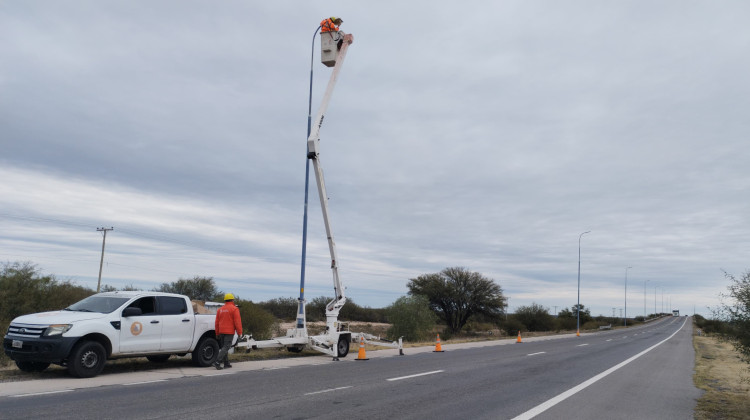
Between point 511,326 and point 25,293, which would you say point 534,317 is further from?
point 25,293

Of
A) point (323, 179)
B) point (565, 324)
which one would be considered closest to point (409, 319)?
point (323, 179)

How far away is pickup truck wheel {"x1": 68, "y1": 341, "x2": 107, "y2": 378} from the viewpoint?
37.0ft

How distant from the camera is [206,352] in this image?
14711 millimetres

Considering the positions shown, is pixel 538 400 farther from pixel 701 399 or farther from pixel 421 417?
pixel 701 399

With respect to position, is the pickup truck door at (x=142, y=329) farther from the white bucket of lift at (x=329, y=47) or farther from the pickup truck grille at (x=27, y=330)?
the white bucket of lift at (x=329, y=47)

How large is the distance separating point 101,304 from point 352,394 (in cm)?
645

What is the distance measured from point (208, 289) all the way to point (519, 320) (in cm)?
4458

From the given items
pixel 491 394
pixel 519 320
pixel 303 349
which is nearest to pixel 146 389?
pixel 491 394

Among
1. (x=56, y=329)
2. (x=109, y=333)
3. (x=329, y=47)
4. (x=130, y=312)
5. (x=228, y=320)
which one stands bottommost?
(x=109, y=333)

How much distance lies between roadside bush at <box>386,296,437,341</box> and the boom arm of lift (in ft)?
86.4

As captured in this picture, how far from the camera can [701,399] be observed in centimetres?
1241

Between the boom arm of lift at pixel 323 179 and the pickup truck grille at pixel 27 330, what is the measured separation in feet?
31.7

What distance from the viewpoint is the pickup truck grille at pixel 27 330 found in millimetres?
11211

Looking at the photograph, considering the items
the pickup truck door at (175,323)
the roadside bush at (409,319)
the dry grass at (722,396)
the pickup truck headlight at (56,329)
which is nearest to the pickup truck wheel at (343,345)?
the pickup truck door at (175,323)
